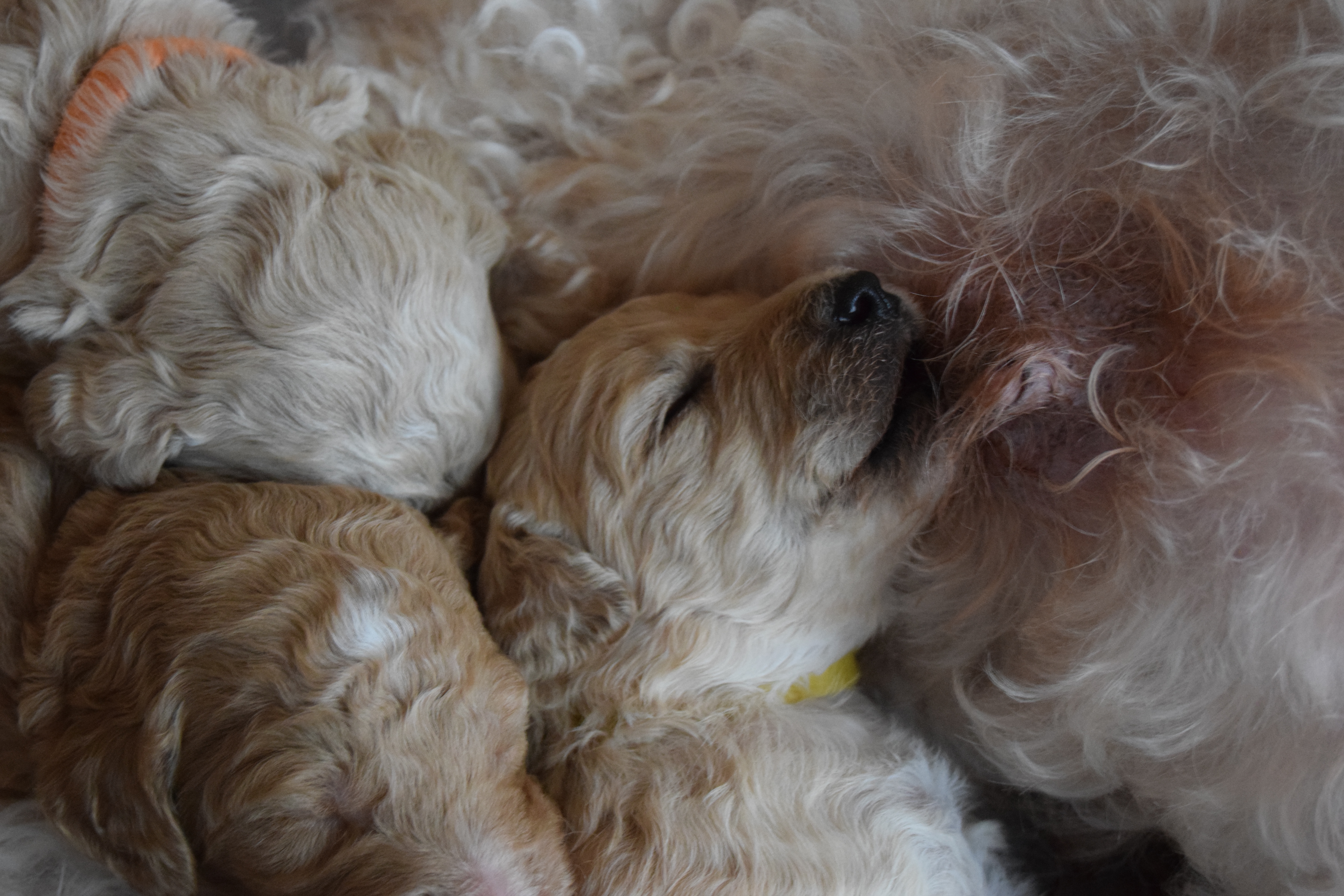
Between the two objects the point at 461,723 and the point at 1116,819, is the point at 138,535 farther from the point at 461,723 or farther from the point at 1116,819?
the point at 1116,819

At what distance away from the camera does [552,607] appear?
1427 mm

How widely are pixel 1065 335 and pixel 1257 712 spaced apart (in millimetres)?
486

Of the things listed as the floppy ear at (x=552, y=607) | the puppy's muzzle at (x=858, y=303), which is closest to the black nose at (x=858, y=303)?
the puppy's muzzle at (x=858, y=303)

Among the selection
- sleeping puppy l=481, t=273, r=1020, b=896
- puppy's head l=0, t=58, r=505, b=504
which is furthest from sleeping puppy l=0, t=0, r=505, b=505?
sleeping puppy l=481, t=273, r=1020, b=896

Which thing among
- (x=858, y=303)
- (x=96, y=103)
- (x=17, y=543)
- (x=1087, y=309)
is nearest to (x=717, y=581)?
(x=858, y=303)

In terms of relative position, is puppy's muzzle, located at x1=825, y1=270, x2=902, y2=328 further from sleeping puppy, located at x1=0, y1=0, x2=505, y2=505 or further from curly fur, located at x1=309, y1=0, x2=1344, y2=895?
sleeping puppy, located at x1=0, y1=0, x2=505, y2=505

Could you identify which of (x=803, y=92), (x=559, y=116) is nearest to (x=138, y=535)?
(x=559, y=116)

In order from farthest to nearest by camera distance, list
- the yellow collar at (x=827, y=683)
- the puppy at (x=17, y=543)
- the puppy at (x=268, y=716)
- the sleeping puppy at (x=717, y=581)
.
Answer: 1. the yellow collar at (x=827, y=683)
2. the sleeping puppy at (x=717, y=581)
3. the puppy at (x=17, y=543)
4. the puppy at (x=268, y=716)

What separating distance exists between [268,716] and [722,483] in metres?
0.62

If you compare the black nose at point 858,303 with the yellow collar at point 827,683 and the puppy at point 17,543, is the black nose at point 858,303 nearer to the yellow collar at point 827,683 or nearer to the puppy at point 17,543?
the yellow collar at point 827,683

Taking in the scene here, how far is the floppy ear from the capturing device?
143 cm

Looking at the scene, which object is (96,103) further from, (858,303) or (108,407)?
(858,303)

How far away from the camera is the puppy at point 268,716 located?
1150 millimetres

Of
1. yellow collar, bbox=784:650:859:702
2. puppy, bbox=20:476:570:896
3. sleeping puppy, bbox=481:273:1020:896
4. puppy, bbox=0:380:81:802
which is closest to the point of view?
puppy, bbox=20:476:570:896
